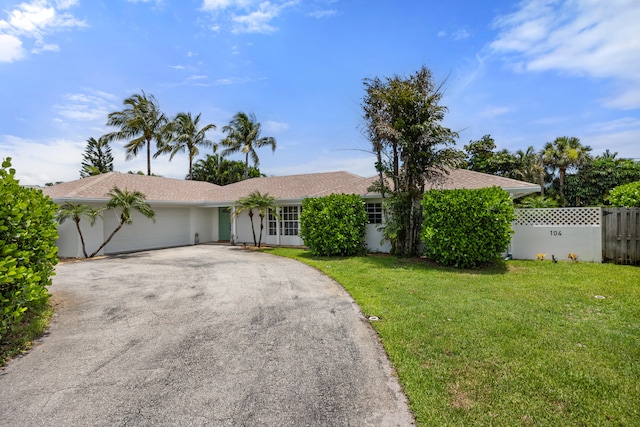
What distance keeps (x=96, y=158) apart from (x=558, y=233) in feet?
125

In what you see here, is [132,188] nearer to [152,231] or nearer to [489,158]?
[152,231]

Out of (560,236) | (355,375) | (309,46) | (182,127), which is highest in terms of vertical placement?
(182,127)

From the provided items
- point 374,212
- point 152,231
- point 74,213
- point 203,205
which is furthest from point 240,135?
point 374,212

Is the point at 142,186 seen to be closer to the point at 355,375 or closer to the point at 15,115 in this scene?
the point at 15,115

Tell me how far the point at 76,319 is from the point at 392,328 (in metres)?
5.35

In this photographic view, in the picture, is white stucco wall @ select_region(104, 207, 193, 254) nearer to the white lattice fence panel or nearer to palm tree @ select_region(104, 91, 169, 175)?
palm tree @ select_region(104, 91, 169, 175)

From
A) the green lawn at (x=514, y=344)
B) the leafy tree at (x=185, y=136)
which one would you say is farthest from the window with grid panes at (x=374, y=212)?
the leafy tree at (x=185, y=136)

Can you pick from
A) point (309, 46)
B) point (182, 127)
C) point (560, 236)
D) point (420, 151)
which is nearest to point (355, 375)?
point (420, 151)

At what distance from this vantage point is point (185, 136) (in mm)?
29078

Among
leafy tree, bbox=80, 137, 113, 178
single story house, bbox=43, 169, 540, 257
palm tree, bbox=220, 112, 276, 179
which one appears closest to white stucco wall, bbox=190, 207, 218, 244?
single story house, bbox=43, 169, 540, 257

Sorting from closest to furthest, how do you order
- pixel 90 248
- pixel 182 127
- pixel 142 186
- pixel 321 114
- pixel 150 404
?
pixel 150 404
pixel 90 248
pixel 321 114
pixel 142 186
pixel 182 127

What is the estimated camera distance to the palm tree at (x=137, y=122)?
25.7 m

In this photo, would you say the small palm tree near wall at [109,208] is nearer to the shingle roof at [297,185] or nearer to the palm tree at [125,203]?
the palm tree at [125,203]

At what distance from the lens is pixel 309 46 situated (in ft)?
37.2
